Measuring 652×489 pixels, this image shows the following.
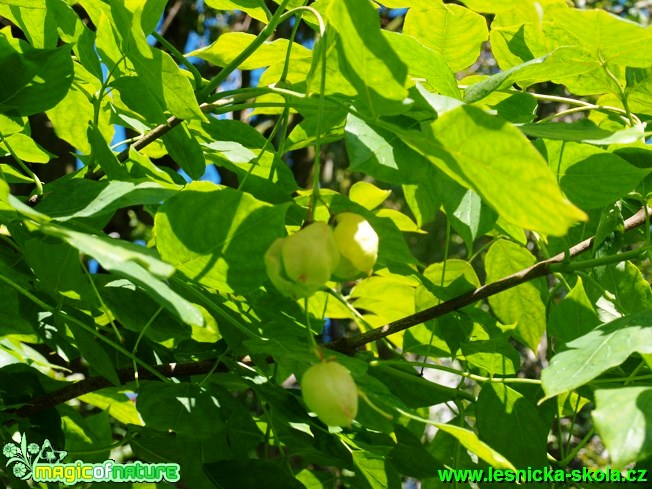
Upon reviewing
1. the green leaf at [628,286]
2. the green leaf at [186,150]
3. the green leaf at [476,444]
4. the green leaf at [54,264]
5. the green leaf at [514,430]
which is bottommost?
the green leaf at [514,430]

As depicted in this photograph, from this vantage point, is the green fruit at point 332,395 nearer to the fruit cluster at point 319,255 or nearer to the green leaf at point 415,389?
the fruit cluster at point 319,255

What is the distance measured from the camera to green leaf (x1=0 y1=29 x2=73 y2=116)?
505mm

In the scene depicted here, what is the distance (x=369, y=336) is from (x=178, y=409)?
5.7 inches

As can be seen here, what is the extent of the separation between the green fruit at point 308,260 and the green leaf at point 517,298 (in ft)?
1.10

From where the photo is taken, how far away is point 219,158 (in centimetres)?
60

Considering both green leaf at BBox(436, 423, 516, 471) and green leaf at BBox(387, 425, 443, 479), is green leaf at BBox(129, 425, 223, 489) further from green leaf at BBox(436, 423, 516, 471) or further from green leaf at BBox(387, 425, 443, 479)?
green leaf at BBox(436, 423, 516, 471)

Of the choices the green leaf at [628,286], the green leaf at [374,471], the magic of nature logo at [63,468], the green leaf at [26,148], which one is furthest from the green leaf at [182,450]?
the green leaf at [628,286]

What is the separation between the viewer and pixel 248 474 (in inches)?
23.3

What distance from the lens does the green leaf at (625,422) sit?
330mm

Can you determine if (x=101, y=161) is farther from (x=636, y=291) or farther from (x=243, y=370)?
(x=636, y=291)

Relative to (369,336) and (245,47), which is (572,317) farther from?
(245,47)

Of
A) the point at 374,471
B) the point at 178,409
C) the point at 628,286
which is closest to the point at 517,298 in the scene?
the point at 628,286

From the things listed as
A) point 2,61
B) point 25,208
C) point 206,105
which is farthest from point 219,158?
point 25,208

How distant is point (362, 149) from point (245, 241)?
0.08 meters
